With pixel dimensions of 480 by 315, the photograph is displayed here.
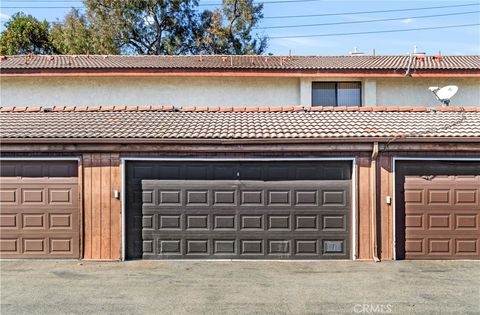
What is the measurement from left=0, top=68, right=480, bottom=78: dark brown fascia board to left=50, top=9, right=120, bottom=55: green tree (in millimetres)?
13517

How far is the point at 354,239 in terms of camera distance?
9.90m

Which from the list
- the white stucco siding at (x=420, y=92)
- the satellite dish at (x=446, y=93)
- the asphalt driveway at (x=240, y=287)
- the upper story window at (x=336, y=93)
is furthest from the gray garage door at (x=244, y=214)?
the white stucco siding at (x=420, y=92)

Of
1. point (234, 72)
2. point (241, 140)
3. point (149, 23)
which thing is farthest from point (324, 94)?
point (149, 23)

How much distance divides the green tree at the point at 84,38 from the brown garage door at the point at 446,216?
78.1 feet

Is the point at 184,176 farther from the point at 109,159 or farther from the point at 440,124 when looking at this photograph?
the point at 440,124

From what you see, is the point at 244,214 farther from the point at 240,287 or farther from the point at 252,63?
the point at 252,63

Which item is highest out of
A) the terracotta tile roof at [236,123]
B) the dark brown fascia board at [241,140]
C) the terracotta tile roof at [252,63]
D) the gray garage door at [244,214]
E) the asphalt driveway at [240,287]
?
the terracotta tile roof at [252,63]

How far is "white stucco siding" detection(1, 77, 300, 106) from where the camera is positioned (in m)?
15.6

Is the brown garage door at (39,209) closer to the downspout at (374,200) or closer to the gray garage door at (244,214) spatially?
the gray garage door at (244,214)

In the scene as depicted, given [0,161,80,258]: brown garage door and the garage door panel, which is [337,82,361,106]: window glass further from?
[0,161,80,258]: brown garage door

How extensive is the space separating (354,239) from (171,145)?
4.84 meters

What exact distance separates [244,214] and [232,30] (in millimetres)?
22215

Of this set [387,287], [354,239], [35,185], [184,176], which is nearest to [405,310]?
[387,287]

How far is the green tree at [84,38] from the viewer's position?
27.9 metres
